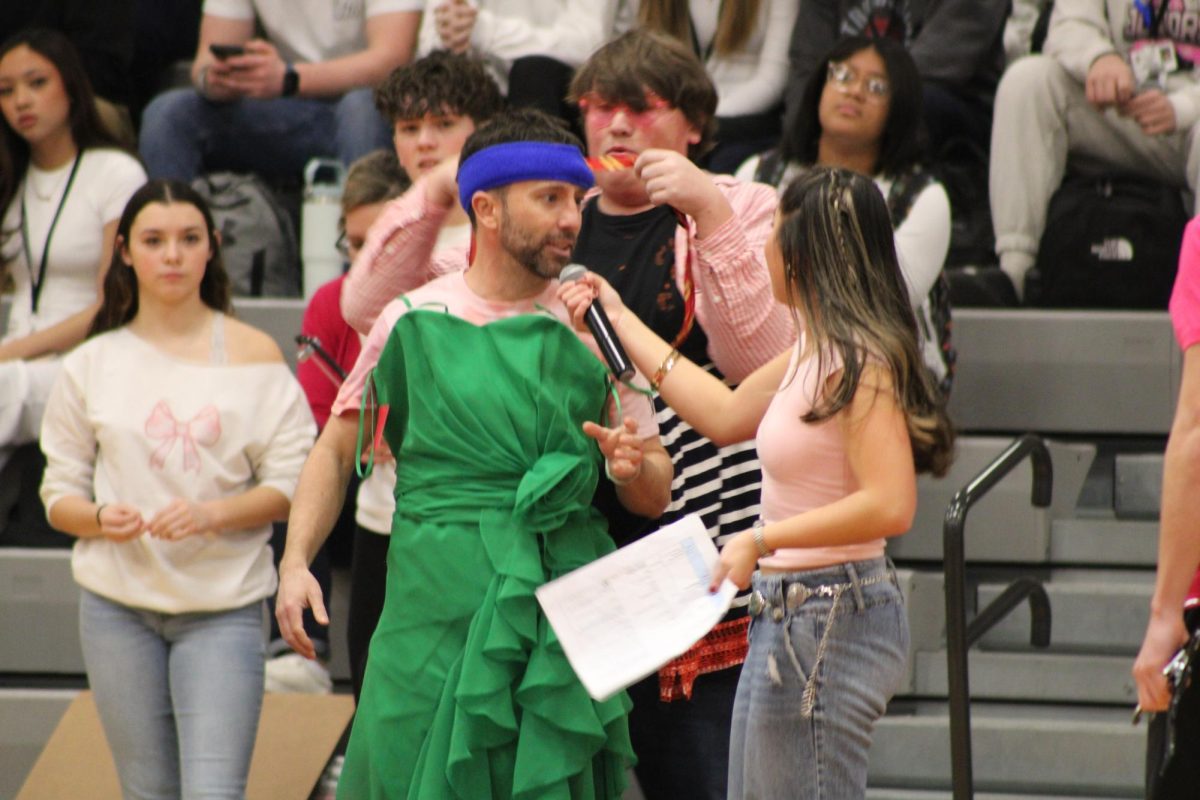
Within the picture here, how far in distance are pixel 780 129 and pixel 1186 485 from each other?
10.3 ft

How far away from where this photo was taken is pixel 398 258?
3.12 m

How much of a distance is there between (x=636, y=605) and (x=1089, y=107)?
334cm

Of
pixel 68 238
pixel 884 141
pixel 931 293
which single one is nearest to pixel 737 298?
pixel 931 293

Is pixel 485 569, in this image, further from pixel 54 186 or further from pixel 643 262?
pixel 54 186

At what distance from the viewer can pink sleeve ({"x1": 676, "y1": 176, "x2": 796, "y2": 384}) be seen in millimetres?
2750

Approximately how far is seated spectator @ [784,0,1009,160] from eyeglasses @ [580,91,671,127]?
2.16 metres

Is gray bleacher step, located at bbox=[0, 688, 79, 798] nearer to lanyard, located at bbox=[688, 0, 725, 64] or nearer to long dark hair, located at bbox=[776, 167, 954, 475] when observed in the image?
lanyard, located at bbox=[688, 0, 725, 64]

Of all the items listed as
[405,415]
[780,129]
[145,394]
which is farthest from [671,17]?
[405,415]

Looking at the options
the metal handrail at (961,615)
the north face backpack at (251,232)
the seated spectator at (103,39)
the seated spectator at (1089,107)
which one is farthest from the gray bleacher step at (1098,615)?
the seated spectator at (103,39)

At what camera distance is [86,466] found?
365 centimetres

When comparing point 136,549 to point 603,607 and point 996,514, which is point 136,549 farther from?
point 996,514

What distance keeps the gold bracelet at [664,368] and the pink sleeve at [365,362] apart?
43cm

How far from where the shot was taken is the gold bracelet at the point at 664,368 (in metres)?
2.68

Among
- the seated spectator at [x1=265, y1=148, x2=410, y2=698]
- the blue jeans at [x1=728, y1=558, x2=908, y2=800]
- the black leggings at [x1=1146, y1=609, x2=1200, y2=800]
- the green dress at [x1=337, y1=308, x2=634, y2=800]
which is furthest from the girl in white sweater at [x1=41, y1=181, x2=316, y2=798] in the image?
the black leggings at [x1=1146, y1=609, x2=1200, y2=800]
